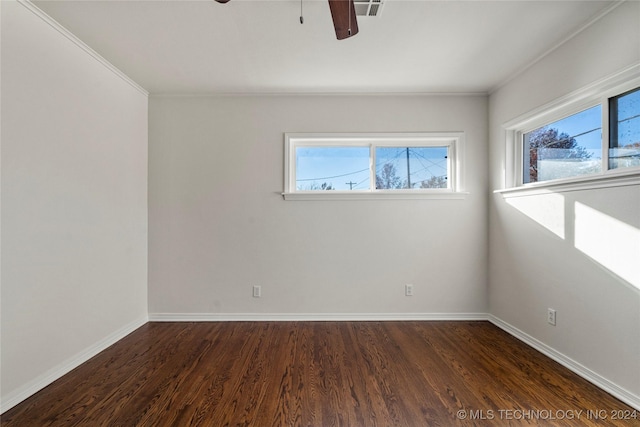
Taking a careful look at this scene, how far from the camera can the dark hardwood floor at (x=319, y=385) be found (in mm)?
1601

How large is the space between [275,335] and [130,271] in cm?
157

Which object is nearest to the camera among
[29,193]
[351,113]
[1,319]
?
[1,319]

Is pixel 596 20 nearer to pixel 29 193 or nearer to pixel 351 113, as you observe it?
pixel 351 113

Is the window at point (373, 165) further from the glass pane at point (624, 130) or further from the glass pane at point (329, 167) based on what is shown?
the glass pane at point (624, 130)

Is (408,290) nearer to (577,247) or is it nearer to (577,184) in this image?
(577,247)

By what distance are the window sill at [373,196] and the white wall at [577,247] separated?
0.53 metres

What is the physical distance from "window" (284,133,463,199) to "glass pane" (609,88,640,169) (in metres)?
1.35

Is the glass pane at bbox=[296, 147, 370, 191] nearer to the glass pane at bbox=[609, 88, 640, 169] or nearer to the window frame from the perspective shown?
the window frame

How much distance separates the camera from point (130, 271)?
2.80m

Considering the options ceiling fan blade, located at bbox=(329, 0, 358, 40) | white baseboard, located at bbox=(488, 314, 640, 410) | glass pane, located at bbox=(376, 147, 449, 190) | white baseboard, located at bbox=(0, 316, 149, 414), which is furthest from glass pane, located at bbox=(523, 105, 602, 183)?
white baseboard, located at bbox=(0, 316, 149, 414)

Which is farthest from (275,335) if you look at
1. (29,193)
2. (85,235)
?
(29,193)

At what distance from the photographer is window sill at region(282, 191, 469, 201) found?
10.1ft

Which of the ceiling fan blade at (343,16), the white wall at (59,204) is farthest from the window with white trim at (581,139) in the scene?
the white wall at (59,204)

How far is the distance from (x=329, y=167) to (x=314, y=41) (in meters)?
1.34
